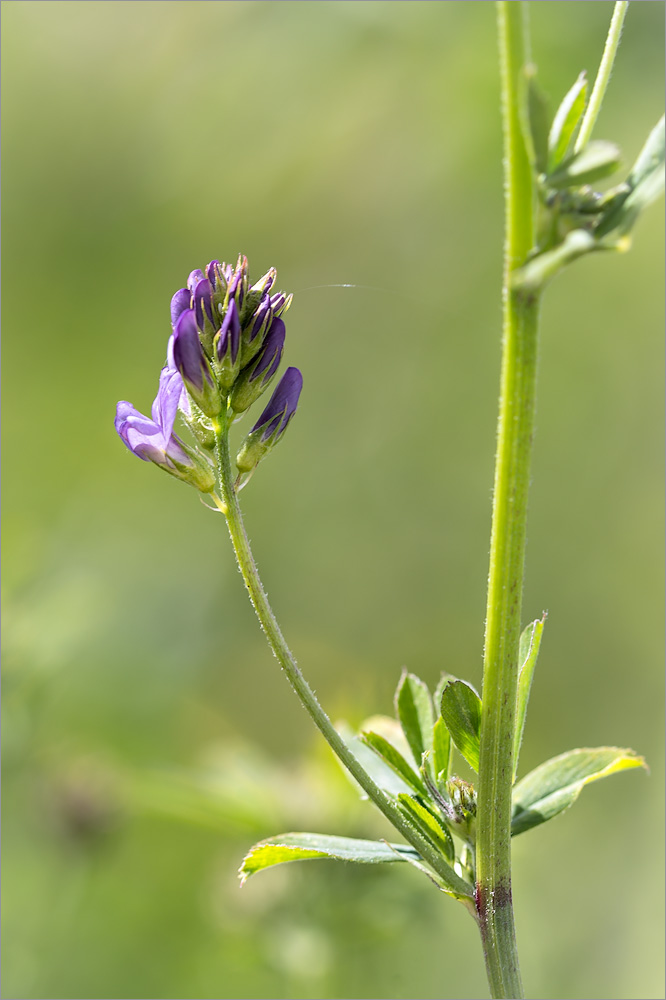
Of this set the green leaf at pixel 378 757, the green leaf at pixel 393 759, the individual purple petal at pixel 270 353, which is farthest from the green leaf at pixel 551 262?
the green leaf at pixel 378 757

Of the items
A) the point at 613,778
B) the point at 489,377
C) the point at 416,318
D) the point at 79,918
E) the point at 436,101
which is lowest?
the point at 79,918

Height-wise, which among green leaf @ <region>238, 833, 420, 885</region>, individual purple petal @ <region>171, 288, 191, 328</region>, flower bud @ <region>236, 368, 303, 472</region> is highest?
individual purple petal @ <region>171, 288, 191, 328</region>

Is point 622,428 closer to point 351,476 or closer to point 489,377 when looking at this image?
point 489,377

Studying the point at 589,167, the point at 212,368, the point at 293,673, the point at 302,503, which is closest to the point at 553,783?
the point at 293,673

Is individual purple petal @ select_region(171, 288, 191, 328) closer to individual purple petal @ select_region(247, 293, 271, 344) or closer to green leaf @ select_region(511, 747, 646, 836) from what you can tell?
individual purple petal @ select_region(247, 293, 271, 344)

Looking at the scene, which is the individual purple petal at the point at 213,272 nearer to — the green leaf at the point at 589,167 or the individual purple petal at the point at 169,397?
the individual purple petal at the point at 169,397

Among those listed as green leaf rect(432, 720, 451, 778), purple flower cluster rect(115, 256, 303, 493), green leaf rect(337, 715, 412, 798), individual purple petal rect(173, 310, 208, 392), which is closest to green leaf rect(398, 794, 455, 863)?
green leaf rect(432, 720, 451, 778)

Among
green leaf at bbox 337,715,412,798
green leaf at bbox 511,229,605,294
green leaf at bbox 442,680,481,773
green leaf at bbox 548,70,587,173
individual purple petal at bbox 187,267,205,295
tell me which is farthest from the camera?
green leaf at bbox 337,715,412,798

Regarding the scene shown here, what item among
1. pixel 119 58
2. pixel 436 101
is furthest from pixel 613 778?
pixel 119 58
